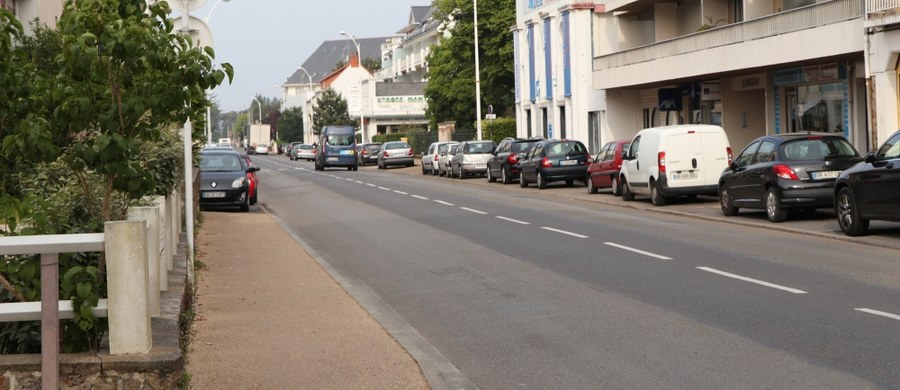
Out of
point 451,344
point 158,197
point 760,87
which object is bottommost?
point 451,344

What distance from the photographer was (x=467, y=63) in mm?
77250

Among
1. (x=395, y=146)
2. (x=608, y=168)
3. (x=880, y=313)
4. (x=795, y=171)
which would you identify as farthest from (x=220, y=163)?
(x=395, y=146)

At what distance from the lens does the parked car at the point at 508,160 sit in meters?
43.4

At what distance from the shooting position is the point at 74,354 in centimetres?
663

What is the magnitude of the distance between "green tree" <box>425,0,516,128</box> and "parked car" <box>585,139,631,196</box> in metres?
38.3

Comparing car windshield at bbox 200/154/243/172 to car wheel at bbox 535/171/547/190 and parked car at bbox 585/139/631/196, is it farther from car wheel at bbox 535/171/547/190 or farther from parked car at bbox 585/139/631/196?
car wheel at bbox 535/171/547/190

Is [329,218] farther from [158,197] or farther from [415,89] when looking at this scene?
[415,89]

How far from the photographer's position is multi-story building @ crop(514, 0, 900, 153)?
2809 cm

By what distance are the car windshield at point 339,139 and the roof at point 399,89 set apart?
4644 cm

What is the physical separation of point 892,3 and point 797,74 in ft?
26.0

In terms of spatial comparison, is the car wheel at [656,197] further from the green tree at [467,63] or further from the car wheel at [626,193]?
the green tree at [467,63]

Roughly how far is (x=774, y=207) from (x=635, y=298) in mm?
9886

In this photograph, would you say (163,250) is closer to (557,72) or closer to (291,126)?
(557,72)

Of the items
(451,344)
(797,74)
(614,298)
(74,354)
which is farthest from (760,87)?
(74,354)
